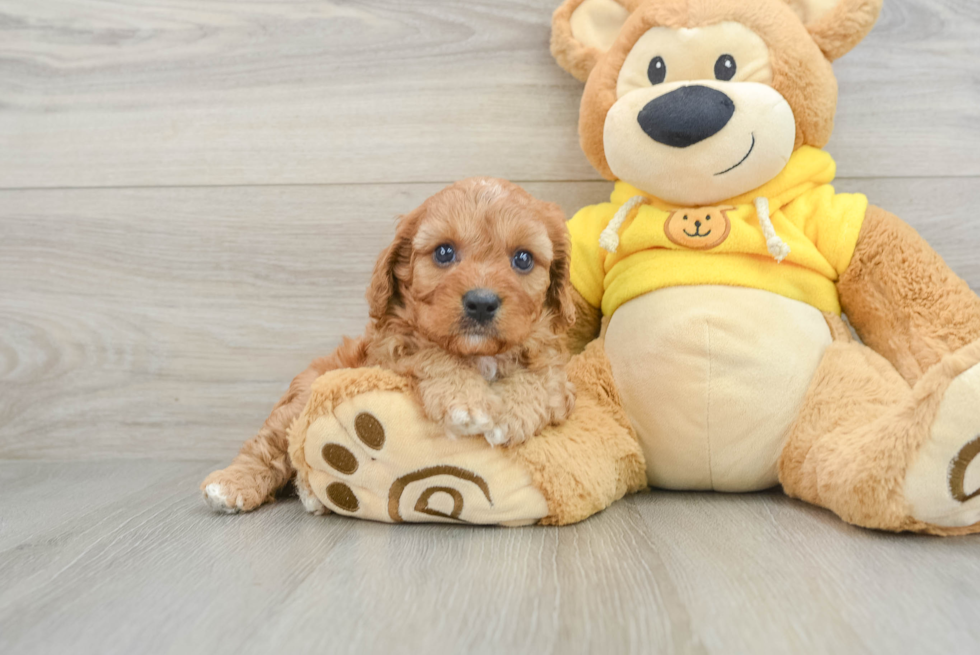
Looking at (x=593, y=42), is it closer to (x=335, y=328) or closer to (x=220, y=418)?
(x=335, y=328)

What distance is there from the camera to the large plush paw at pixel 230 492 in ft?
3.51

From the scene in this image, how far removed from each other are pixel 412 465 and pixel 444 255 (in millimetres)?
290

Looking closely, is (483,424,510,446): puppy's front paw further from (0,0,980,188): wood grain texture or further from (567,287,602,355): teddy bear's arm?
(0,0,980,188): wood grain texture

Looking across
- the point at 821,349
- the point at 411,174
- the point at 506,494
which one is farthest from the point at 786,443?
the point at 411,174

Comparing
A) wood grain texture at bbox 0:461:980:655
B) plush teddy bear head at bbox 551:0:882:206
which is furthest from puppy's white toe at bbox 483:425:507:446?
plush teddy bear head at bbox 551:0:882:206

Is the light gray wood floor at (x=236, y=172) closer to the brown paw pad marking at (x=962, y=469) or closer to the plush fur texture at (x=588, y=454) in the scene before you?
the plush fur texture at (x=588, y=454)

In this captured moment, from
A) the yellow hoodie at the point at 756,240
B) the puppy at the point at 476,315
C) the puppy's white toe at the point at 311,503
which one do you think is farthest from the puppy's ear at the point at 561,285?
the puppy's white toe at the point at 311,503

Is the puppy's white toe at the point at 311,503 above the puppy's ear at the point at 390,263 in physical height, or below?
below

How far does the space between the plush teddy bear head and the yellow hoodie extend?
4 centimetres

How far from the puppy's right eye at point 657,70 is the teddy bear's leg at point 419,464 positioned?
0.57 m

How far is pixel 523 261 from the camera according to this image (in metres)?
0.99

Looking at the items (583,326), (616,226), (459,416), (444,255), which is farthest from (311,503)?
(616,226)

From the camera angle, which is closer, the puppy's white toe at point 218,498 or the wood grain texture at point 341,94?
the puppy's white toe at point 218,498

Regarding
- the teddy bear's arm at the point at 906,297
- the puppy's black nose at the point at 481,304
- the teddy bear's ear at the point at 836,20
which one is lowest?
the teddy bear's arm at the point at 906,297
